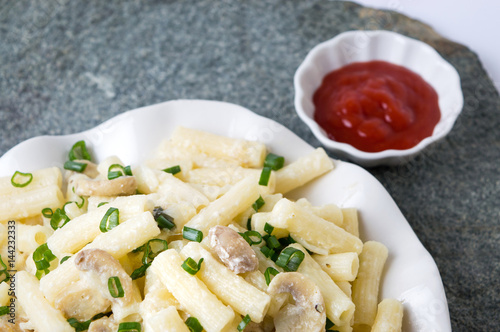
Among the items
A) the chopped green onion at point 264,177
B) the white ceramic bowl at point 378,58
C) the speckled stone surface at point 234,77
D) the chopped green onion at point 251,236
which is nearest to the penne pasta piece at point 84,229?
the chopped green onion at point 251,236

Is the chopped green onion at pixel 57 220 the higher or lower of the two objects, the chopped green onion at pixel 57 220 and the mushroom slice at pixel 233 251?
the lower

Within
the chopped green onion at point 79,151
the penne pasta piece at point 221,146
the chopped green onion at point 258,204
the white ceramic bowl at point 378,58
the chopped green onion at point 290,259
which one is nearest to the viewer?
the chopped green onion at point 290,259

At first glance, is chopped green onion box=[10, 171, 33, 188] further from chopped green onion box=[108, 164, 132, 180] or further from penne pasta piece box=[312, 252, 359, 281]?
penne pasta piece box=[312, 252, 359, 281]

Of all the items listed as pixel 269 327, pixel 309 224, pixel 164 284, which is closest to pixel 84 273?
pixel 164 284

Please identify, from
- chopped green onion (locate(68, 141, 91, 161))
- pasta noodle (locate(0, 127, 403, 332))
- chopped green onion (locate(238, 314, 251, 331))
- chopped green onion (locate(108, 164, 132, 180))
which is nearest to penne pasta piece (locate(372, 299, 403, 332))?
pasta noodle (locate(0, 127, 403, 332))

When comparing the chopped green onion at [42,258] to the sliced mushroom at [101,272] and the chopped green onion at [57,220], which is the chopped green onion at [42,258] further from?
the sliced mushroom at [101,272]
